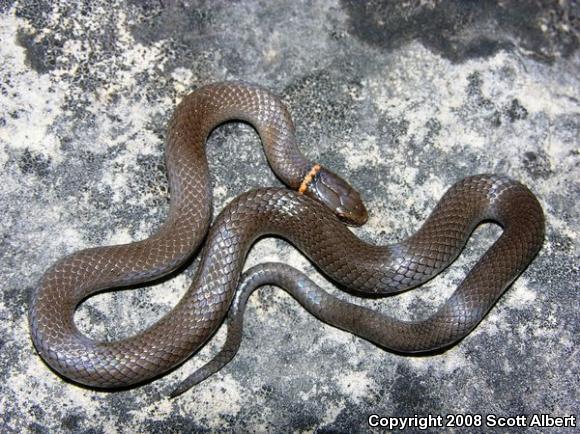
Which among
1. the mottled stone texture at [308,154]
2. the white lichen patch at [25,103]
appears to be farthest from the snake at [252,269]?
the white lichen patch at [25,103]

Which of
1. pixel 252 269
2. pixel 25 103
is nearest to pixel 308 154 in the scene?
pixel 252 269

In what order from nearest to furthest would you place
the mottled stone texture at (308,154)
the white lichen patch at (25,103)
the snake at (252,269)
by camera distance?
1. the snake at (252,269)
2. the mottled stone texture at (308,154)
3. the white lichen patch at (25,103)

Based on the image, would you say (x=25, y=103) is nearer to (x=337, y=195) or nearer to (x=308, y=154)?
(x=308, y=154)

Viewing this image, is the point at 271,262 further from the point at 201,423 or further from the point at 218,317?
the point at 201,423

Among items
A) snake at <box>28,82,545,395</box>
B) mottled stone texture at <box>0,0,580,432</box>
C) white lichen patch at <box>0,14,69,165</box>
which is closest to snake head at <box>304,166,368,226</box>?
snake at <box>28,82,545,395</box>

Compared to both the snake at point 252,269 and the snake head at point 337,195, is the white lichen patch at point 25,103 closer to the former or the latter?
the snake at point 252,269

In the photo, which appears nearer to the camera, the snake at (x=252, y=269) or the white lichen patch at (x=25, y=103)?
the snake at (x=252, y=269)

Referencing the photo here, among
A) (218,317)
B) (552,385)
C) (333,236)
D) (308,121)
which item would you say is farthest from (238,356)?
(552,385)

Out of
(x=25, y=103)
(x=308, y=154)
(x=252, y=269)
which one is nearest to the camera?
(x=252, y=269)
